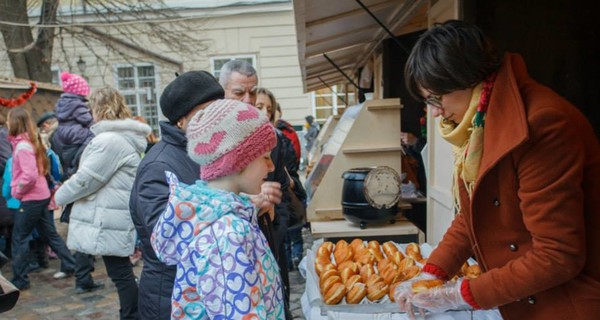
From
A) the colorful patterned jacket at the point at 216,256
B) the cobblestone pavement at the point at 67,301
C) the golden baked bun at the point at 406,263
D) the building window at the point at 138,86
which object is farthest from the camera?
the building window at the point at 138,86

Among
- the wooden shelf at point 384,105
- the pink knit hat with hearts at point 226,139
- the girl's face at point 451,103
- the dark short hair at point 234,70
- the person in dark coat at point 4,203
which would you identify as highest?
the dark short hair at point 234,70

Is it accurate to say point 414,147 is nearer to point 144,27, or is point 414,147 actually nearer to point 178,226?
point 178,226

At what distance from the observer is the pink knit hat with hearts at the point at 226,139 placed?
1352mm

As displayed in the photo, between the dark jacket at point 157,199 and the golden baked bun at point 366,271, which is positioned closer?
the dark jacket at point 157,199

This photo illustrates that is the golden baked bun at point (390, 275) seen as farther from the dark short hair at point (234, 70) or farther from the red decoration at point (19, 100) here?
the red decoration at point (19, 100)

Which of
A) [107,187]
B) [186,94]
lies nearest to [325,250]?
[186,94]

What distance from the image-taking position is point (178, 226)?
1.32 m

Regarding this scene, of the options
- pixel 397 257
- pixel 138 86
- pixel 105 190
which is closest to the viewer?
pixel 397 257

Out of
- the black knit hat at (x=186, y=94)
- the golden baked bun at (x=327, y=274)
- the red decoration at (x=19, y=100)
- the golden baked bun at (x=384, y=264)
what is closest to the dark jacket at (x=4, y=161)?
the red decoration at (x=19, y=100)

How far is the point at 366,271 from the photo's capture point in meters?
2.38

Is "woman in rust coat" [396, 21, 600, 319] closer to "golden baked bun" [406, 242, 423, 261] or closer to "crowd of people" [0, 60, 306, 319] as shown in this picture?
"crowd of people" [0, 60, 306, 319]

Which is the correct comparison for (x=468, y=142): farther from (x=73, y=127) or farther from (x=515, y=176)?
(x=73, y=127)

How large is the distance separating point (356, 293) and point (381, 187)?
112 cm

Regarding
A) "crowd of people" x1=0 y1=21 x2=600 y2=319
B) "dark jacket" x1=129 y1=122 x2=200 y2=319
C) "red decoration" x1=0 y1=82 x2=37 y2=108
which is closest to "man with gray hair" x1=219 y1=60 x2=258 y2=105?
"dark jacket" x1=129 y1=122 x2=200 y2=319
